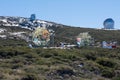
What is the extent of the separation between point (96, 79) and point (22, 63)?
20.6 feet

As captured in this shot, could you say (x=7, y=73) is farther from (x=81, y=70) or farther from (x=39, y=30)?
(x=39, y=30)

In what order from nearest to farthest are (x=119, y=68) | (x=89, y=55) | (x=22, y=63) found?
(x=22, y=63), (x=119, y=68), (x=89, y=55)

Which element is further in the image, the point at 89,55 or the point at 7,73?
the point at 89,55

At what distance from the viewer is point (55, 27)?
197 metres

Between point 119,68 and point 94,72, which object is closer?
point 94,72

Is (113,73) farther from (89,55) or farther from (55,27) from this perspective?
(55,27)

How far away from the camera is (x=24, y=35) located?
143 meters

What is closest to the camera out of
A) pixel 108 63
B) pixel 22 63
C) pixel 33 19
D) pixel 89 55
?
pixel 22 63

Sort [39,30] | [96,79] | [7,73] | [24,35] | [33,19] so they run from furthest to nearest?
[33,19] < [24,35] < [39,30] < [96,79] < [7,73]

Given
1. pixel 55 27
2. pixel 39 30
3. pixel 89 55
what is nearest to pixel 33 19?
pixel 55 27

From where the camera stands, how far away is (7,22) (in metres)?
192

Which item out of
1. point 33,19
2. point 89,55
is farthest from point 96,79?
point 33,19

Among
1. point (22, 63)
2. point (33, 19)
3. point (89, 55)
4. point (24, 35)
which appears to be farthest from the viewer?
point (33, 19)

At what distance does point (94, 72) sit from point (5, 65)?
7.21 metres
